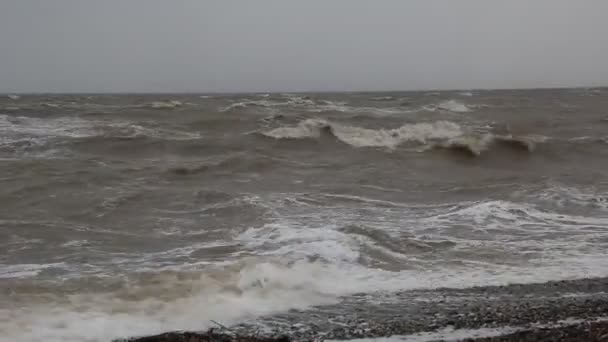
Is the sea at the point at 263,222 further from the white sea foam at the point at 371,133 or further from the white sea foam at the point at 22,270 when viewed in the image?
the white sea foam at the point at 371,133

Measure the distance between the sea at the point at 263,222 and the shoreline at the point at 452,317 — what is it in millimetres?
255

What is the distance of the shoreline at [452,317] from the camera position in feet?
14.7

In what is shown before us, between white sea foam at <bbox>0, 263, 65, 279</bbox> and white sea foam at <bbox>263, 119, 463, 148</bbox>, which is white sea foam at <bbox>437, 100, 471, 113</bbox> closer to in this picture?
white sea foam at <bbox>263, 119, 463, 148</bbox>

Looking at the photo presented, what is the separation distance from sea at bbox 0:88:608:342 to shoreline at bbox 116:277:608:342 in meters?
0.25

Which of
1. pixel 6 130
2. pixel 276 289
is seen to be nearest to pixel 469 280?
pixel 276 289

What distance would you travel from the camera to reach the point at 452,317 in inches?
191

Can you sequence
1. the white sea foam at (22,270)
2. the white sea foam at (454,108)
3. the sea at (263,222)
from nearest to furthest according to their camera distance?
1. the sea at (263,222)
2. the white sea foam at (22,270)
3. the white sea foam at (454,108)

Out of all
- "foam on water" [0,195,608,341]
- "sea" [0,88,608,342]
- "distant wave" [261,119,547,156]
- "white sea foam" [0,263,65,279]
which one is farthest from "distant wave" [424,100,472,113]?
"white sea foam" [0,263,65,279]

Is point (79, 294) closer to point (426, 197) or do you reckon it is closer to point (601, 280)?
point (601, 280)

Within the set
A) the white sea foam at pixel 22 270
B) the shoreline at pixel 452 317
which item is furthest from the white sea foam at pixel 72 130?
the shoreline at pixel 452 317

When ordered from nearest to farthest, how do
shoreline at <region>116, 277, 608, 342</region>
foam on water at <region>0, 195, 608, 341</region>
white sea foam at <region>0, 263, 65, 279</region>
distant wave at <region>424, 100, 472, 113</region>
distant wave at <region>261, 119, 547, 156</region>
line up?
shoreline at <region>116, 277, 608, 342</region>, foam on water at <region>0, 195, 608, 341</region>, white sea foam at <region>0, 263, 65, 279</region>, distant wave at <region>261, 119, 547, 156</region>, distant wave at <region>424, 100, 472, 113</region>

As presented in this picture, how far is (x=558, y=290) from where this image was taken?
5719 mm

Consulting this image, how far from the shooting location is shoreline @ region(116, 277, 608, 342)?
4469 mm

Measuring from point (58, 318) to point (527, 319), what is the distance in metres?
3.57
